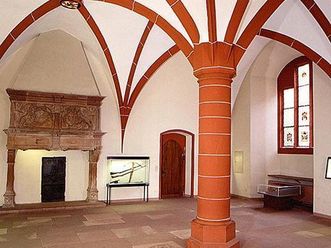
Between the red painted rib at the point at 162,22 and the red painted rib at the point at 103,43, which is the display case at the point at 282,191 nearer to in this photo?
the red painted rib at the point at 103,43

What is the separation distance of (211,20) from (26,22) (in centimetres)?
404

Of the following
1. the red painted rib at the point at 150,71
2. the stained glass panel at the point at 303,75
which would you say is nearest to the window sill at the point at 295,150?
the stained glass panel at the point at 303,75

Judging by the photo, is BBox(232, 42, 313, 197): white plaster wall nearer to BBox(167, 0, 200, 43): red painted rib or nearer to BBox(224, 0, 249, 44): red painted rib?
BBox(224, 0, 249, 44): red painted rib

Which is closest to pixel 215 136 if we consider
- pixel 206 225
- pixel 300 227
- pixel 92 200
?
pixel 206 225

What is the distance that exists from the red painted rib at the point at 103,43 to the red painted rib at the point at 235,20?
3.52m

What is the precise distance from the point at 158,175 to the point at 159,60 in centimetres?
358

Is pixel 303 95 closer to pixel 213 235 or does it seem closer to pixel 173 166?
pixel 173 166

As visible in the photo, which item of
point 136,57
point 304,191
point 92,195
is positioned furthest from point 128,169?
point 304,191

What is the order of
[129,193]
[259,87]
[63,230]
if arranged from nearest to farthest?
[63,230] → [129,193] → [259,87]

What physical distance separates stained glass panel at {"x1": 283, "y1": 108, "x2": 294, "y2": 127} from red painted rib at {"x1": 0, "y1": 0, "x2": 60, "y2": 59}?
24.7ft

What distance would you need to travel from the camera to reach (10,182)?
8.25m

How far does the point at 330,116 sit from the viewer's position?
7.90 m

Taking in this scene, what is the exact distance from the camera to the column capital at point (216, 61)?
16.4 ft

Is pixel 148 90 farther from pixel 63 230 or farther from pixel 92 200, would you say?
pixel 63 230
